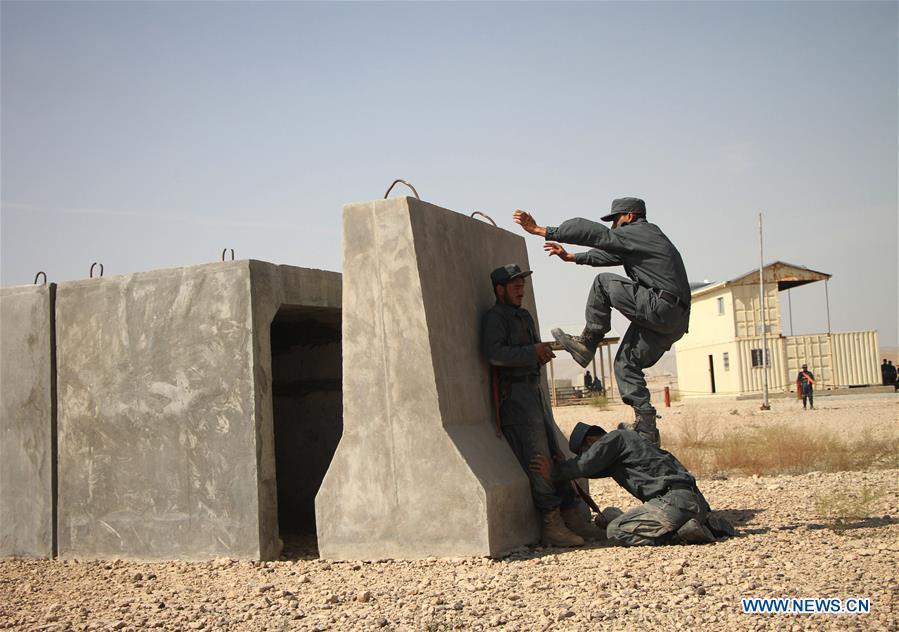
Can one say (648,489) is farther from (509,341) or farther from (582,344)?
(509,341)

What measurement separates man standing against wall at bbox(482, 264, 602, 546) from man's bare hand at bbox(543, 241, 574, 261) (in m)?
0.34

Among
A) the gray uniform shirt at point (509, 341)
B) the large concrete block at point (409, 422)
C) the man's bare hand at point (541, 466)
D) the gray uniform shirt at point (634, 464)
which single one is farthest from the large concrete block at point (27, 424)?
the gray uniform shirt at point (634, 464)

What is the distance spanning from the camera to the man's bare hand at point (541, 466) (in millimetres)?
7141

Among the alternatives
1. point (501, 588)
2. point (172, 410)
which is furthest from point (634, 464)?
point (172, 410)

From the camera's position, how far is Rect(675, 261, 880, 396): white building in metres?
34.8

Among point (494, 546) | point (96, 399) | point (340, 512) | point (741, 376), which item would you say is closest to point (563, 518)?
point (494, 546)

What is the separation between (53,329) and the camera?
7.99m

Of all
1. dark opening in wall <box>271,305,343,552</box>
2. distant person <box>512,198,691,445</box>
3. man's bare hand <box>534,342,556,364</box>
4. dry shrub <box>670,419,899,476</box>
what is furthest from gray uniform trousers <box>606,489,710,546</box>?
dry shrub <box>670,419,899,476</box>

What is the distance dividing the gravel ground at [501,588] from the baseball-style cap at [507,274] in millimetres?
2095

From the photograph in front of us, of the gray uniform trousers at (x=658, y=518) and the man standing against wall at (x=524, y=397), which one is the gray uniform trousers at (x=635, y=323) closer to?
the man standing against wall at (x=524, y=397)

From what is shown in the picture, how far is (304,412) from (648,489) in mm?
4124

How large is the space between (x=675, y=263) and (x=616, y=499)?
13.0ft

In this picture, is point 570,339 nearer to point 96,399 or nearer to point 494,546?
point 494,546

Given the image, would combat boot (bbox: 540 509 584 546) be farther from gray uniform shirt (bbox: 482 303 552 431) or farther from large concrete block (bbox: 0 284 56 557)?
large concrete block (bbox: 0 284 56 557)
